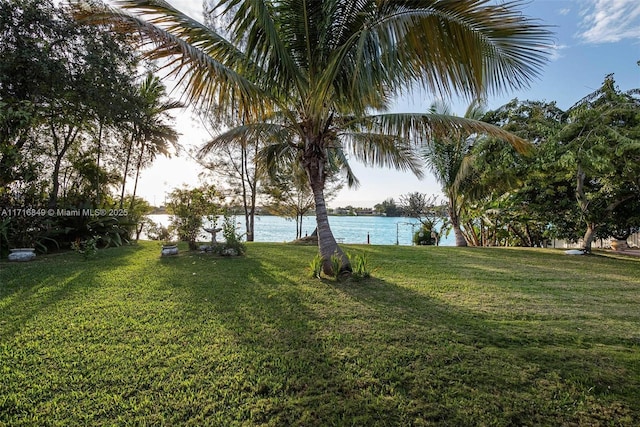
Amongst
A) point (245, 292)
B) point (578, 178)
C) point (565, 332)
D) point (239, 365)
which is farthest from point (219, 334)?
point (578, 178)

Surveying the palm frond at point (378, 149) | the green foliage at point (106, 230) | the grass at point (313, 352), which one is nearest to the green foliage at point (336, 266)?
the grass at point (313, 352)

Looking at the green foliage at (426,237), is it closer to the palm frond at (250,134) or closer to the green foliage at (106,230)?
the palm frond at (250,134)

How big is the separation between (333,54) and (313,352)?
3870mm

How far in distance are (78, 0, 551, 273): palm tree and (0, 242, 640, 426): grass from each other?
6.47 ft

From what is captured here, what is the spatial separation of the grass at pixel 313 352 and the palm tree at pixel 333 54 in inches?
77.7

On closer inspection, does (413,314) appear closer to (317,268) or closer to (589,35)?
(317,268)

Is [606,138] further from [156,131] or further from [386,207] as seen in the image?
[386,207]

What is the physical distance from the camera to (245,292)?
173 inches

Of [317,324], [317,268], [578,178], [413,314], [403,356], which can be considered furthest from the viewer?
[578,178]

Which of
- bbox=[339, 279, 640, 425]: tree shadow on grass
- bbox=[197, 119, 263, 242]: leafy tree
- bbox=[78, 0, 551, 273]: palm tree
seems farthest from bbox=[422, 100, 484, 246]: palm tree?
bbox=[339, 279, 640, 425]: tree shadow on grass

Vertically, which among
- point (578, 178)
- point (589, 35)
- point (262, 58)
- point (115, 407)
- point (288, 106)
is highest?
point (589, 35)

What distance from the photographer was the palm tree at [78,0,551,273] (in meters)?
3.55

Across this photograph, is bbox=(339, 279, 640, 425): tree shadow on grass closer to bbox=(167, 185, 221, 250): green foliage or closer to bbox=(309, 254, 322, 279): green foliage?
bbox=(309, 254, 322, 279): green foliage

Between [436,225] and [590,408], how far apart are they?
567 inches
